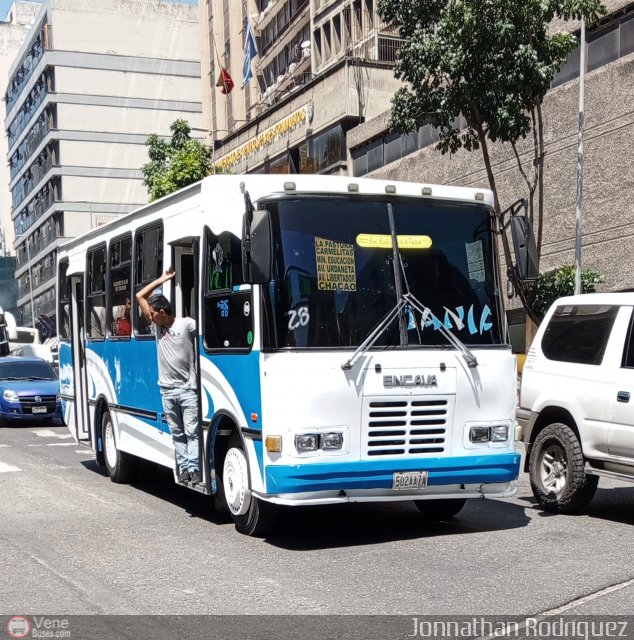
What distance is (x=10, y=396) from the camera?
23719mm

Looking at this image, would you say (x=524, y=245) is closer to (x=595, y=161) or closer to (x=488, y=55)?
(x=488, y=55)

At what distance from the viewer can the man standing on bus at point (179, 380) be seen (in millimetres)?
9992

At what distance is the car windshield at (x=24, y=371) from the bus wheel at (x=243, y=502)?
16693mm

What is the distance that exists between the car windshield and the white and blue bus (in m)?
16.2

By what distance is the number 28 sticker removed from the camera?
860cm

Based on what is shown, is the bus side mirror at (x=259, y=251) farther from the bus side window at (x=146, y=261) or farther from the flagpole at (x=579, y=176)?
the flagpole at (x=579, y=176)

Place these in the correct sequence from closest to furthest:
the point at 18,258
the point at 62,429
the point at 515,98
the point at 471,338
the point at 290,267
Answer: the point at 290,267 → the point at 471,338 → the point at 515,98 → the point at 62,429 → the point at 18,258

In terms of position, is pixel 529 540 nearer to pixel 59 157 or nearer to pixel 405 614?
pixel 405 614

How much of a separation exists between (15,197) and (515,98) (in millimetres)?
94862

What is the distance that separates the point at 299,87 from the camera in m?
45.3

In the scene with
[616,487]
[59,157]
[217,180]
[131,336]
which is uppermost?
[59,157]

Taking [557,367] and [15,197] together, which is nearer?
[557,367]

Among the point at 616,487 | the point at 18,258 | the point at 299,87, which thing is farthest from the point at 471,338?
the point at 18,258

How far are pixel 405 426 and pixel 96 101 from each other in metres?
83.7
